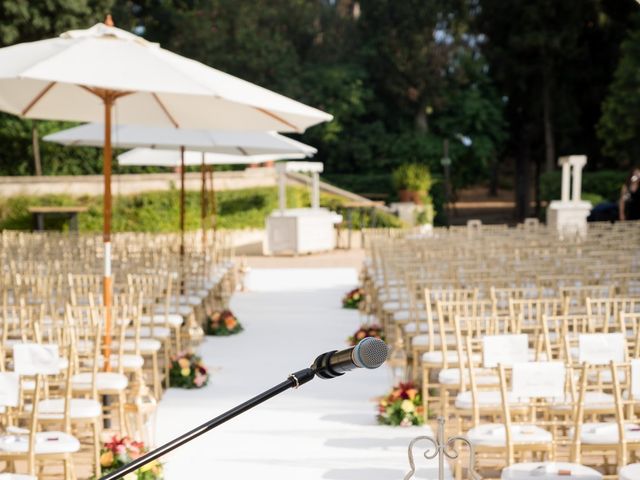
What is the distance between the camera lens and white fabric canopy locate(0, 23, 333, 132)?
23.0ft

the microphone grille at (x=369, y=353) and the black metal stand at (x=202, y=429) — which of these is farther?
the black metal stand at (x=202, y=429)

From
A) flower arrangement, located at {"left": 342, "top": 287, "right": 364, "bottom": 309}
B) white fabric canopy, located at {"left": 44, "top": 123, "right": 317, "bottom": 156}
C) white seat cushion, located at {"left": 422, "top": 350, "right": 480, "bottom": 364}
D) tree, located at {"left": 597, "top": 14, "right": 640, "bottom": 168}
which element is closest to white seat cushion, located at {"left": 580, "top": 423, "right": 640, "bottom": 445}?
white seat cushion, located at {"left": 422, "top": 350, "right": 480, "bottom": 364}

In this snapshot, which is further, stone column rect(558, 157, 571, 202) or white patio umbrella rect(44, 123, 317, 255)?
stone column rect(558, 157, 571, 202)

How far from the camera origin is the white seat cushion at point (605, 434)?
17.4 ft

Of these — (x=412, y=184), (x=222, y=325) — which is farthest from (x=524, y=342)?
(x=412, y=184)

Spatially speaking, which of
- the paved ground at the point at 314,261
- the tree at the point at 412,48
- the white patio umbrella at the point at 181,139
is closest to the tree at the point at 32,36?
the paved ground at the point at 314,261

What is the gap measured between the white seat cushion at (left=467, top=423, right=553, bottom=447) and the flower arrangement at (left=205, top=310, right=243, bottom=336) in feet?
22.8

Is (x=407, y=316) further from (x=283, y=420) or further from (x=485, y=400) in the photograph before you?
(x=485, y=400)

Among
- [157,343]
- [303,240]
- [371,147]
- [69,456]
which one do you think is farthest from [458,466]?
[371,147]

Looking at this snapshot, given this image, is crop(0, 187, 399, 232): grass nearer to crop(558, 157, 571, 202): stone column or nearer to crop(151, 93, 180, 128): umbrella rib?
crop(558, 157, 571, 202): stone column

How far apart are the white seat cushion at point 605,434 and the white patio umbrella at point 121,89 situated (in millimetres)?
3570

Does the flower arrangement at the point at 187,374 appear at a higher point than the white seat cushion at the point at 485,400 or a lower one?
lower

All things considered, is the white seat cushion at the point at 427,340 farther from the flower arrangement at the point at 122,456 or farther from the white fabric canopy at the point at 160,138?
the white fabric canopy at the point at 160,138

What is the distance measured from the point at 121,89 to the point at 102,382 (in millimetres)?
2187
